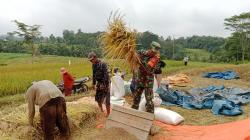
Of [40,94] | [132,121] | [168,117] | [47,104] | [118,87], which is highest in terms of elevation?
[40,94]

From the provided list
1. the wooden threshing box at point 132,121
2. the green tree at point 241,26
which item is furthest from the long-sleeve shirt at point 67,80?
the green tree at point 241,26

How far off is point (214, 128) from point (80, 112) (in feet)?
8.93

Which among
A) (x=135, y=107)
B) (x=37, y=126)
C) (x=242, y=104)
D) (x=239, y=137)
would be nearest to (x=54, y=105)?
(x=37, y=126)

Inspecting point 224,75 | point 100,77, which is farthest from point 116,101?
point 224,75

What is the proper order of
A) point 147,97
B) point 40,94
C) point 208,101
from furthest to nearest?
point 208,101 < point 147,97 < point 40,94

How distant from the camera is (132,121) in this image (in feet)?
23.7

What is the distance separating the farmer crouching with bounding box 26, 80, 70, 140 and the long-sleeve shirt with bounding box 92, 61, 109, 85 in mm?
2237

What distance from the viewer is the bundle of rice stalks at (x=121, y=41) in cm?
734

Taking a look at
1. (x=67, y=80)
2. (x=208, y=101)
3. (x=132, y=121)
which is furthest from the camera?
(x=67, y=80)

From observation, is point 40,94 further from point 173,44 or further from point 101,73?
point 173,44

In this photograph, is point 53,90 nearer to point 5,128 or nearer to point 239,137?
point 5,128

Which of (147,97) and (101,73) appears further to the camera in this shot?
(101,73)

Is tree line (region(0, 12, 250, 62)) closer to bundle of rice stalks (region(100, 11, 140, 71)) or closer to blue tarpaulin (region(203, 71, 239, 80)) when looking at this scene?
blue tarpaulin (region(203, 71, 239, 80))

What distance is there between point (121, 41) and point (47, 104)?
6.65 feet
